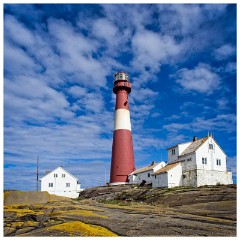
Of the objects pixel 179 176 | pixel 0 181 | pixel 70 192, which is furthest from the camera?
pixel 70 192

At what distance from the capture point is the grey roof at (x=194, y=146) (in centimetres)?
3862

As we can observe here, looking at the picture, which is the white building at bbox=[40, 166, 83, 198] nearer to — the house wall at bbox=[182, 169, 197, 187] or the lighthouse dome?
the lighthouse dome

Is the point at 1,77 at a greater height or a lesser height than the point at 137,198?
greater

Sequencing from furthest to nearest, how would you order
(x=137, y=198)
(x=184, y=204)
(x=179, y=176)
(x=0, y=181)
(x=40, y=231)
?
(x=179, y=176) < (x=137, y=198) < (x=184, y=204) < (x=40, y=231) < (x=0, y=181)

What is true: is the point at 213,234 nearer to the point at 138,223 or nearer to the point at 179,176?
the point at 138,223

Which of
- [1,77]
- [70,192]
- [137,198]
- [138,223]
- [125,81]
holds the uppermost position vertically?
[125,81]

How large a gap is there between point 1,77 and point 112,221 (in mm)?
11824

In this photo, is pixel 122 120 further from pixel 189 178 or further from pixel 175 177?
pixel 189 178

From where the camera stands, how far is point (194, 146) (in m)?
39.8

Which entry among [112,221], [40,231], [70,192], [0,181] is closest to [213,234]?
[112,221]

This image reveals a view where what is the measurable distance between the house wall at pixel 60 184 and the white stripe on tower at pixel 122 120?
2268 centimetres

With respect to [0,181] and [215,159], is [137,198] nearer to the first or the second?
[215,159]

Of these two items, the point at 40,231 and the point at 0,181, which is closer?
the point at 0,181

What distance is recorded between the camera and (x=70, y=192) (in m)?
62.4
